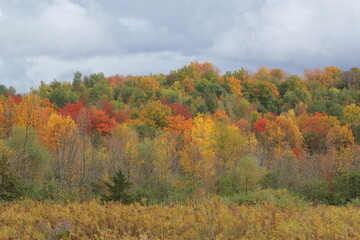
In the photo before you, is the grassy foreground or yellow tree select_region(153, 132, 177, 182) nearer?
the grassy foreground

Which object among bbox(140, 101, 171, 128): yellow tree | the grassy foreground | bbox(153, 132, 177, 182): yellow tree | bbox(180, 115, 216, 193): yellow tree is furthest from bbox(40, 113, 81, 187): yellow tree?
bbox(140, 101, 171, 128): yellow tree

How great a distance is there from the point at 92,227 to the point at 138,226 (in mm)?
909

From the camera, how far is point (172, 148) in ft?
113

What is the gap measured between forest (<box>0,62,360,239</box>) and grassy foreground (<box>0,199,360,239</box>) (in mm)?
44

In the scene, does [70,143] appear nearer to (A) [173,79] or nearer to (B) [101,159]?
(B) [101,159]

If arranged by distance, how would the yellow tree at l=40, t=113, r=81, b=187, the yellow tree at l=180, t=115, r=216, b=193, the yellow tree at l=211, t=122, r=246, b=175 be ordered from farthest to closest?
the yellow tree at l=211, t=122, r=246, b=175, the yellow tree at l=180, t=115, r=216, b=193, the yellow tree at l=40, t=113, r=81, b=187

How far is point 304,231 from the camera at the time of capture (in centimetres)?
636

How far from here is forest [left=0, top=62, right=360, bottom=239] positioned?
8.02m

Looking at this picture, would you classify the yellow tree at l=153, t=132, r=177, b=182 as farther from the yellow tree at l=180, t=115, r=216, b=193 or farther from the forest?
the yellow tree at l=180, t=115, r=216, b=193

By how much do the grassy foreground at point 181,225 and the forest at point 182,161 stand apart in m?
0.04

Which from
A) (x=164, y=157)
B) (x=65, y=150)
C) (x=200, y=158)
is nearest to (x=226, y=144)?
(x=200, y=158)

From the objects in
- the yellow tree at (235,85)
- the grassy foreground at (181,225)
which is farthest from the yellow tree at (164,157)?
the yellow tree at (235,85)

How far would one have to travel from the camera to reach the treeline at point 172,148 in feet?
69.4

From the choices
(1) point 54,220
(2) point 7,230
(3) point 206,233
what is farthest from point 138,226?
(2) point 7,230
